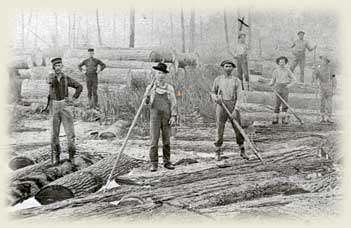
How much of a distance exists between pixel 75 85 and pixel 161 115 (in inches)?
47.5

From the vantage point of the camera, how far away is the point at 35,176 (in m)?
5.77

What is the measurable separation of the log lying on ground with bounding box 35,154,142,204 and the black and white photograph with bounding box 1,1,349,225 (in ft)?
0.06

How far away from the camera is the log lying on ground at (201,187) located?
5699 millimetres

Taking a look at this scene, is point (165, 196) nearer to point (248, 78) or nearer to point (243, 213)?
point (243, 213)

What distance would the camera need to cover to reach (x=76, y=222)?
5.69 metres

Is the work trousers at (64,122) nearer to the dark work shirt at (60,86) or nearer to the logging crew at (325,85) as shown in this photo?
the dark work shirt at (60,86)

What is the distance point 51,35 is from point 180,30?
1.78 m

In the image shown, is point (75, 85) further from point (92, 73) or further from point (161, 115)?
point (161, 115)

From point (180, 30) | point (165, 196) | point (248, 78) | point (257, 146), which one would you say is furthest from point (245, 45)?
point (165, 196)

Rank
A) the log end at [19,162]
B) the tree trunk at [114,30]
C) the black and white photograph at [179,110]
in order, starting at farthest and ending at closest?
the tree trunk at [114,30]
the log end at [19,162]
the black and white photograph at [179,110]

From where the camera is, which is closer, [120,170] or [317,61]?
[120,170]

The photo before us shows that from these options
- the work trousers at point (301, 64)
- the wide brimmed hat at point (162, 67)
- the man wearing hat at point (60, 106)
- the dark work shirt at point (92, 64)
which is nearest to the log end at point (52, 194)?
the man wearing hat at point (60, 106)

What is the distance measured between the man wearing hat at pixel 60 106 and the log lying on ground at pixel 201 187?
0.75 metres

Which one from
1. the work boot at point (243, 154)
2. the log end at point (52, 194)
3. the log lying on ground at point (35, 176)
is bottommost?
the log end at point (52, 194)
